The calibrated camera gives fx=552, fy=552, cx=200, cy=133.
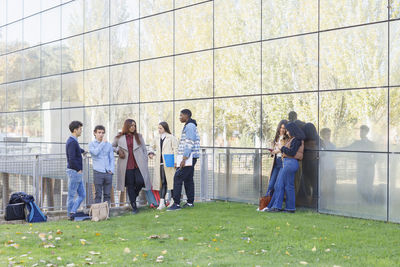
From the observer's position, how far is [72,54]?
20203mm

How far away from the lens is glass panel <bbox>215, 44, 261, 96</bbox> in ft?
43.9

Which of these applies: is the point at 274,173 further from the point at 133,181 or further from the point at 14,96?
the point at 14,96

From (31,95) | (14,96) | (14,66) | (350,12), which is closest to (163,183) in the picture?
(350,12)

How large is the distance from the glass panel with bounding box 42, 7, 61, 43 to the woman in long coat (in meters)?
10.9

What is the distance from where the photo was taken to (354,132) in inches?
434

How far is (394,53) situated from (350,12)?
1382 millimetres

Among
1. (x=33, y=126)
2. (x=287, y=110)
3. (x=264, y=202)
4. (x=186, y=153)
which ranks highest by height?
(x=287, y=110)

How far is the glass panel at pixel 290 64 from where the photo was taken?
11945mm

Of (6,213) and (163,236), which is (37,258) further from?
(6,213)

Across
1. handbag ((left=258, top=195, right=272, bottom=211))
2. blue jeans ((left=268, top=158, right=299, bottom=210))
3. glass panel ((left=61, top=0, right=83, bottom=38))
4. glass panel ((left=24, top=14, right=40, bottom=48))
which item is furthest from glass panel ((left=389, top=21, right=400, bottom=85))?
glass panel ((left=24, top=14, right=40, bottom=48))

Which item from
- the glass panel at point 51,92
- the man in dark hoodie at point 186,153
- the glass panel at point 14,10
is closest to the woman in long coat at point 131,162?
the man in dark hoodie at point 186,153

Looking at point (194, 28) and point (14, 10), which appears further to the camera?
point (14, 10)

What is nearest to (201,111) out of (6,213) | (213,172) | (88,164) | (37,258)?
(213,172)

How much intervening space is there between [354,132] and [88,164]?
18.9ft
